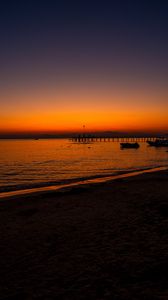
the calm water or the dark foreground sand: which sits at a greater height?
the dark foreground sand

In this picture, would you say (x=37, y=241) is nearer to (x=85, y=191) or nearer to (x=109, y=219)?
(x=109, y=219)

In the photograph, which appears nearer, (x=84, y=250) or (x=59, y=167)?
(x=84, y=250)

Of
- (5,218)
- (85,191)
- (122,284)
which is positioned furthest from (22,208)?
(122,284)

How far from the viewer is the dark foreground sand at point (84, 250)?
5078 millimetres

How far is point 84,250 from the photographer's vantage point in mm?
7102

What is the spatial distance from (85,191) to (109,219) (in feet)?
23.2

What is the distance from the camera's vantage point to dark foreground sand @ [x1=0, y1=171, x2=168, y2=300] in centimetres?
508

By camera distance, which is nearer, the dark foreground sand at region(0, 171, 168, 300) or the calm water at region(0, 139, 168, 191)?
the dark foreground sand at region(0, 171, 168, 300)

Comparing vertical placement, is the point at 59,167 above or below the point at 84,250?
below

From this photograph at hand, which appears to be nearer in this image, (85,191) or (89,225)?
(89,225)

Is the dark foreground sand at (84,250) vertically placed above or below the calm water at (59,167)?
above

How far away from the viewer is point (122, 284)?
16.9 feet

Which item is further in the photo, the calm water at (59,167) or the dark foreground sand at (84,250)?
the calm water at (59,167)

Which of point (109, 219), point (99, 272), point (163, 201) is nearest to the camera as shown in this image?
point (99, 272)
